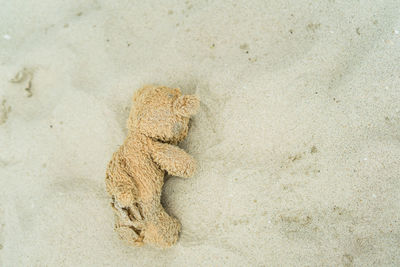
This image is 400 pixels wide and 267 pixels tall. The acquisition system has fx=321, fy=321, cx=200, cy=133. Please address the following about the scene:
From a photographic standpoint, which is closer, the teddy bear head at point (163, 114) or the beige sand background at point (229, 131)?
the teddy bear head at point (163, 114)

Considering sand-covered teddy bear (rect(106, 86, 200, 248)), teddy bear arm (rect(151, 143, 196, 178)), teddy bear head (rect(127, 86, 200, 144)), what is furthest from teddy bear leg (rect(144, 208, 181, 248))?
teddy bear head (rect(127, 86, 200, 144))

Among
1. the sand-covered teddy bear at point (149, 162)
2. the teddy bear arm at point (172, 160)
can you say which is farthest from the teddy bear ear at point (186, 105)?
the teddy bear arm at point (172, 160)

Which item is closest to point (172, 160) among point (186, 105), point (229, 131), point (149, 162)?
point (149, 162)

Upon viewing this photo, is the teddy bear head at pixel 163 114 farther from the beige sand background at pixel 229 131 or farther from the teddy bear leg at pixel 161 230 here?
the teddy bear leg at pixel 161 230

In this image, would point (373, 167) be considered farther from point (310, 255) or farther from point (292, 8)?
point (292, 8)

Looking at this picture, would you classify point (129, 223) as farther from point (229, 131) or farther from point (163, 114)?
point (229, 131)

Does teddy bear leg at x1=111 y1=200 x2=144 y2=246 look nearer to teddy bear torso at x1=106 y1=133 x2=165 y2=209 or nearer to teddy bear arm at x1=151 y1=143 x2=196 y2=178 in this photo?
teddy bear torso at x1=106 y1=133 x2=165 y2=209

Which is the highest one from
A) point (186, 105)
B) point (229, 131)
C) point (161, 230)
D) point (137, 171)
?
point (186, 105)
